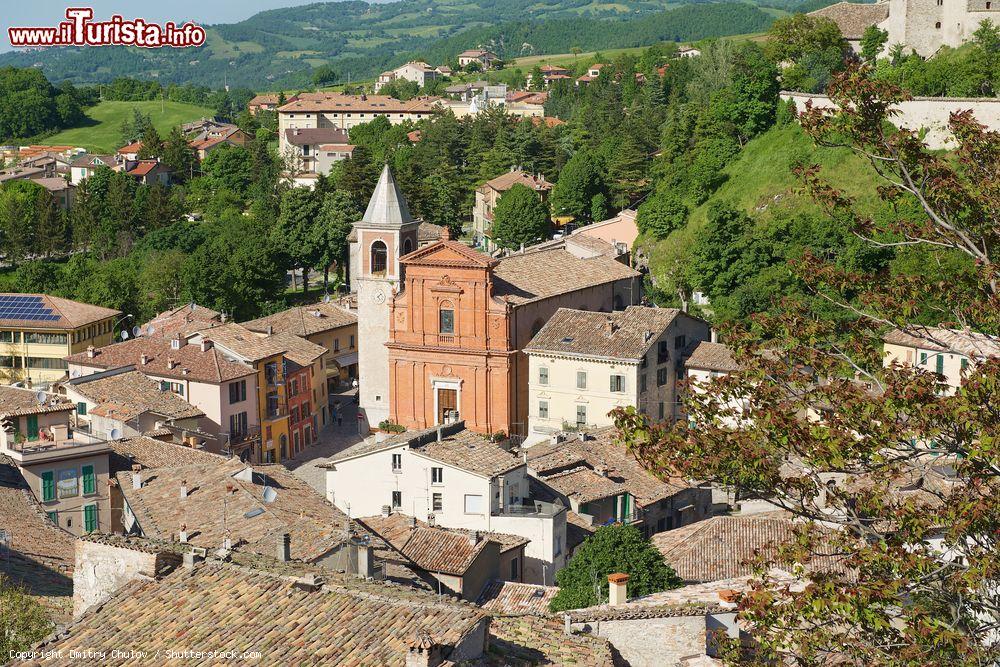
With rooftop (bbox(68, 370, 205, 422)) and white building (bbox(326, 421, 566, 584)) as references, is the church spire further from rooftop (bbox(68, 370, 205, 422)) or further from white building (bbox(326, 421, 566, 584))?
white building (bbox(326, 421, 566, 584))

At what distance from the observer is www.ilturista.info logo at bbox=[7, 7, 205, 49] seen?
68.2m

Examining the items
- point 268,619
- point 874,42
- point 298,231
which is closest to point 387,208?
point 298,231

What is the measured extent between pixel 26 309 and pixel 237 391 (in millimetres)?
18764

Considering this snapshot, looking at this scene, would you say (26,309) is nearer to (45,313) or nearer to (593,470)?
(45,313)

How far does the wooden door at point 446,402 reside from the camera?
180 ft

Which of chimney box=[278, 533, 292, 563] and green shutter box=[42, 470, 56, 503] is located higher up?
chimney box=[278, 533, 292, 563]

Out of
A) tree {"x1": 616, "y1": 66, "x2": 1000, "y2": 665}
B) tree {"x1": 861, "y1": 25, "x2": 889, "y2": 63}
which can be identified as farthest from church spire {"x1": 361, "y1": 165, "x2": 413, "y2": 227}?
tree {"x1": 616, "y1": 66, "x2": 1000, "y2": 665}

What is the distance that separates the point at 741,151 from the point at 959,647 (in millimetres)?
62733

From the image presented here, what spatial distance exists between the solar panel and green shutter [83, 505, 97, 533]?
30692 millimetres

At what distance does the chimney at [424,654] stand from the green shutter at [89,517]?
2141 centimetres

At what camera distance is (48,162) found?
134 m

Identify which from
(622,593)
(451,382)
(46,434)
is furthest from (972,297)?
(451,382)

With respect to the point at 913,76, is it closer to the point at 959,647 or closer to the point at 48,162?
the point at 959,647

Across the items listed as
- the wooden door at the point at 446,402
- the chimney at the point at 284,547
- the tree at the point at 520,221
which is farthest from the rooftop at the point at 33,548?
the tree at the point at 520,221
